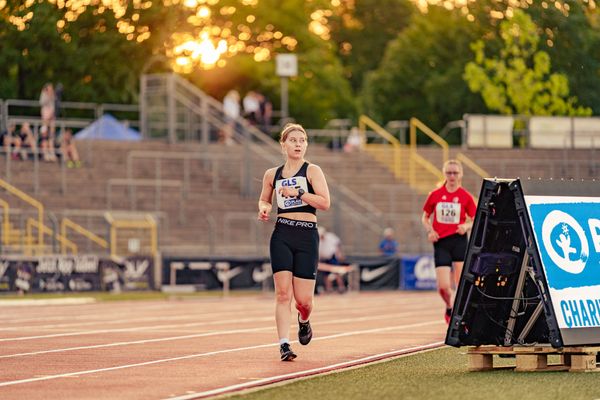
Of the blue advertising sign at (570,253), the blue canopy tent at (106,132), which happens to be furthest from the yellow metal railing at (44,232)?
the blue advertising sign at (570,253)

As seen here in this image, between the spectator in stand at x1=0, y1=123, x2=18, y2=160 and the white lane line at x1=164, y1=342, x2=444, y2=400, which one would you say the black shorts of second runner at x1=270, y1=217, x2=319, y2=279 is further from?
the spectator in stand at x1=0, y1=123, x2=18, y2=160

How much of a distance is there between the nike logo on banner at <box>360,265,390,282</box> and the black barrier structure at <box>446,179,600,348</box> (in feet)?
89.2

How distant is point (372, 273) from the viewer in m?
41.7

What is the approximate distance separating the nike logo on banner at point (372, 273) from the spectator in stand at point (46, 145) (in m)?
8.85

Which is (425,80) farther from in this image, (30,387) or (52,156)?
(30,387)

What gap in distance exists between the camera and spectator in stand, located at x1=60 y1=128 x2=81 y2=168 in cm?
4481

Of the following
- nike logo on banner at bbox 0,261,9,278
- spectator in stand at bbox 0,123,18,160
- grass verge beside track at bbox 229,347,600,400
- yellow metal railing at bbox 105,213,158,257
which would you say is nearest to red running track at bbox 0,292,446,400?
grass verge beside track at bbox 229,347,600,400

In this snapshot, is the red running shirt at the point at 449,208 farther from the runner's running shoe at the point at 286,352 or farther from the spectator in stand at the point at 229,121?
the spectator in stand at the point at 229,121

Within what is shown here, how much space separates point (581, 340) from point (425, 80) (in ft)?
233

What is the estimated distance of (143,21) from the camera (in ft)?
180

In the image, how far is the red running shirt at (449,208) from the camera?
19.4 meters

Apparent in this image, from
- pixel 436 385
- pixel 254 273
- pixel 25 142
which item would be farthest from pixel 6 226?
pixel 436 385

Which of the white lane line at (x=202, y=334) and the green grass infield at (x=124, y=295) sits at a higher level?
the white lane line at (x=202, y=334)

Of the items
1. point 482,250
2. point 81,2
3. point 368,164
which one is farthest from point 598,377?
point 81,2
